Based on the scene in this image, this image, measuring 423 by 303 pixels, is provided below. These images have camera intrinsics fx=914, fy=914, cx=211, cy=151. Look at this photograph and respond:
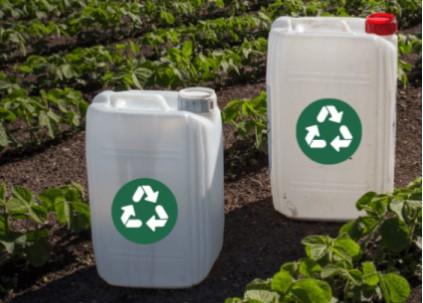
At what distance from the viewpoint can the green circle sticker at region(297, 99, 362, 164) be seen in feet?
11.8

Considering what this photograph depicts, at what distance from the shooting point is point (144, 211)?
3.22 meters

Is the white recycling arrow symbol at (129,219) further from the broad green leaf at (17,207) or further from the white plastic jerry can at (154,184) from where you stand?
the broad green leaf at (17,207)

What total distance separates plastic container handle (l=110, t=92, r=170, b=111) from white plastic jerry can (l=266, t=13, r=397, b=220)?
598 millimetres

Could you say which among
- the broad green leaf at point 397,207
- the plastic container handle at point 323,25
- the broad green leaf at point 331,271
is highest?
the plastic container handle at point 323,25

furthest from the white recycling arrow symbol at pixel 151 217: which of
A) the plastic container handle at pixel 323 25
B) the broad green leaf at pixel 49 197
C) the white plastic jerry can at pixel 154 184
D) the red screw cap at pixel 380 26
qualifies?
the red screw cap at pixel 380 26

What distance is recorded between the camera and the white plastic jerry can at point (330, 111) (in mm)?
3527

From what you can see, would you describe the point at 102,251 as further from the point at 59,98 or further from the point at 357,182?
the point at 59,98

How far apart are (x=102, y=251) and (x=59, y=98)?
1769 mm

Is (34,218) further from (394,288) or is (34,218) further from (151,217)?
(394,288)

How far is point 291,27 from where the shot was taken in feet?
12.0

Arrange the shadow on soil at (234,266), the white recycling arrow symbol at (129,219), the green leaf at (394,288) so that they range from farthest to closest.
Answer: the shadow on soil at (234,266)
the white recycling arrow symbol at (129,219)
the green leaf at (394,288)

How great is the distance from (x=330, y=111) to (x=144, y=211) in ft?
2.92

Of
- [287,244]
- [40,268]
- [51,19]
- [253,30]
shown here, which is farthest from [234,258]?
[51,19]

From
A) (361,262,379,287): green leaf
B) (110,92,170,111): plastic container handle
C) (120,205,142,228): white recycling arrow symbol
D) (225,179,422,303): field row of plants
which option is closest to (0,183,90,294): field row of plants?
(120,205,142,228): white recycling arrow symbol
